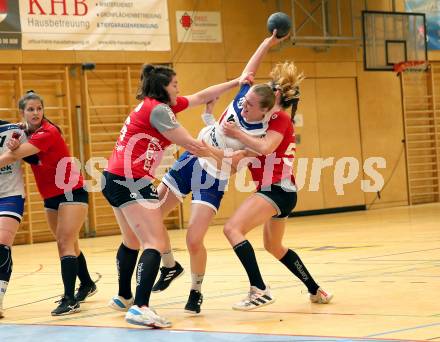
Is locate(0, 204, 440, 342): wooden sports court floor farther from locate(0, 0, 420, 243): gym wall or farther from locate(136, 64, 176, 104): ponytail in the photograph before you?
locate(0, 0, 420, 243): gym wall

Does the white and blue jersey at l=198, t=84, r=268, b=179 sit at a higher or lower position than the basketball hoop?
lower

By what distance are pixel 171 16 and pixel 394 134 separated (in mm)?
6740

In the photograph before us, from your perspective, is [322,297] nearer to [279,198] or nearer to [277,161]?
[279,198]

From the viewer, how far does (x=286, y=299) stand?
686cm

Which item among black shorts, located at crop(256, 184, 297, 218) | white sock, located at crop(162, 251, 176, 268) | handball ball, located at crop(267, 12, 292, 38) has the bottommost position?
white sock, located at crop(162, 251, 176, 268)

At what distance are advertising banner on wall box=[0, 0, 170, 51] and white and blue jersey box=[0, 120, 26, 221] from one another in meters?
9.17

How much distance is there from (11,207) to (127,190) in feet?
4.70

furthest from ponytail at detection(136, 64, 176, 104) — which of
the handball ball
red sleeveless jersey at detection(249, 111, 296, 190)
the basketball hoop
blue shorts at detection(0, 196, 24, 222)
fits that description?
the basketball hoop

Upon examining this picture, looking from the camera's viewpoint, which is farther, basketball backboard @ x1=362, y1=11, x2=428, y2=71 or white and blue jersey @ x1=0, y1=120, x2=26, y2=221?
basketball backboard @ x1=362, y1=11, x2=428, y2=71

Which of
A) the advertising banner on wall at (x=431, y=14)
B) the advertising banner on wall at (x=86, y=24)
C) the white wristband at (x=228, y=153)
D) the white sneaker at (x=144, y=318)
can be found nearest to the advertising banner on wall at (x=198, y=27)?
the advertising banner on wall at (x=86, y=24)

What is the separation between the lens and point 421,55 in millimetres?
19500

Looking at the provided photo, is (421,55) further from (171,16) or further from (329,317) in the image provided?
(329,317)

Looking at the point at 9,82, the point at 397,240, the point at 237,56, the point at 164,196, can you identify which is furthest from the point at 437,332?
the point at 237,56

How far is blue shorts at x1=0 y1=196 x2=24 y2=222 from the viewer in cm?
689
